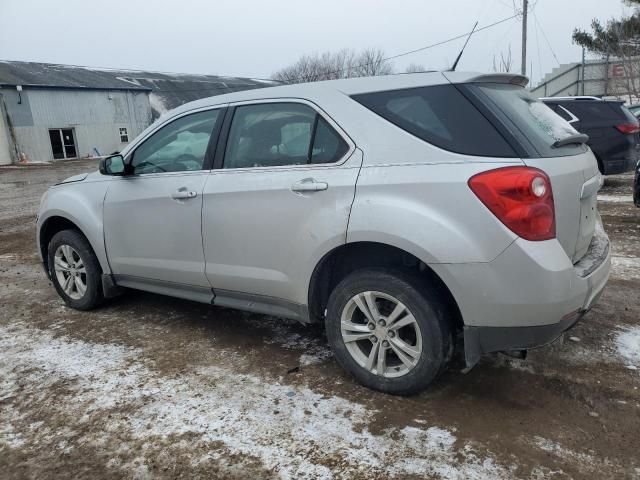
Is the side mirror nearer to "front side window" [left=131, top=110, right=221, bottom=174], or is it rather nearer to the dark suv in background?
"front side window" [left=131, top=110, right=221, bottom=174]

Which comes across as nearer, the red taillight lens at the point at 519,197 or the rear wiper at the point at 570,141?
the red taillight lens at the point at 519,197

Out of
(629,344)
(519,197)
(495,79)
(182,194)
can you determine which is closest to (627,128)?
(629,344)

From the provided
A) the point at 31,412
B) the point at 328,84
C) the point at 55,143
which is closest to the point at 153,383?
the point at 31,412

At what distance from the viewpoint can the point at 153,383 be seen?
3.17m

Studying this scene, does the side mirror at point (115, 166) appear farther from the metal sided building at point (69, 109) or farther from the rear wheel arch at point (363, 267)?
the metal sided building at point (69, 109)

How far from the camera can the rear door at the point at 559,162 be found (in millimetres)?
2520

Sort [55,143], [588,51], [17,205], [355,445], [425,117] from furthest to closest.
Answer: [588,51] < [55,143] < [17,205] < [425,117] < [355,445]

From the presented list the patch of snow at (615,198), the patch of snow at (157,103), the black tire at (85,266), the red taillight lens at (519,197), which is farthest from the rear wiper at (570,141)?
the patch of snow at (157,103)

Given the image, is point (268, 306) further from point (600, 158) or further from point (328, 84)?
point (600, 158)

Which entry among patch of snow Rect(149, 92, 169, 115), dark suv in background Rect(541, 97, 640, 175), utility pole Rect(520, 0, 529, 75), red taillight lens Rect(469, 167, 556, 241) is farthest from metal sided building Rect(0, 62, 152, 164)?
red taillight lens Rect(469, 167, 556, 241)

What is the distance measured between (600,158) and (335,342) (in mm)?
8046

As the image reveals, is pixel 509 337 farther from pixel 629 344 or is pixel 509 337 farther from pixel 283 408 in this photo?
pixel 629 344

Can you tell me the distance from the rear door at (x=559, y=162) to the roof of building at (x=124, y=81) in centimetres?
3249

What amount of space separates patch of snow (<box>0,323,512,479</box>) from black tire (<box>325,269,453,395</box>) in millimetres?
228
